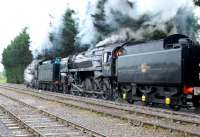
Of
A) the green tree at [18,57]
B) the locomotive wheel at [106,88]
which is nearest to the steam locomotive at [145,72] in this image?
the locomotive wheel at [106,88]

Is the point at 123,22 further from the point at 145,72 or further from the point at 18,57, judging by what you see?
the point at 18,57

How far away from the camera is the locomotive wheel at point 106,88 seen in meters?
22.0

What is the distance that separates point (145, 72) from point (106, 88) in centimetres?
509

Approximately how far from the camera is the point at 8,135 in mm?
10344

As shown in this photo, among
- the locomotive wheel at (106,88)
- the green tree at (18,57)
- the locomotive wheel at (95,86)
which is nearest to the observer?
the locomotive wheel at (106,88)

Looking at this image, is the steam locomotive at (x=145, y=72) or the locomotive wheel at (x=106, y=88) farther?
the locomotive wheel at (x=106, y=88)

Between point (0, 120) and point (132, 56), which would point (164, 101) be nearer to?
point (132, 56)

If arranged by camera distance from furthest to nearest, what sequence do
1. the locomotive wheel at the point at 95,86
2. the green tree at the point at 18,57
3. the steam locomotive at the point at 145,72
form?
the green tree at the point at 18,57 → the locomotive wheel at the point at 95,86 → the steam locomotive at the point at 145,72

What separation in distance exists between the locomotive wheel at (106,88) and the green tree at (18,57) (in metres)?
41.3

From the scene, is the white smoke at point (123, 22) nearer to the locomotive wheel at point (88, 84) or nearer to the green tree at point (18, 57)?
the locomotive wheel at point (88, 84)

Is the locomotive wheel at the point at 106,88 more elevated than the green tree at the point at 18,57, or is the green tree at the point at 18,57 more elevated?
the green tree at the point at 18,57

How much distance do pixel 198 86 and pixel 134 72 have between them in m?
3.59

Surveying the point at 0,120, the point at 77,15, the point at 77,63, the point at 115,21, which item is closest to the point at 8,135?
the point at 0,120

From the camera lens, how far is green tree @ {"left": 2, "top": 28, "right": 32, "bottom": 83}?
6544 centimetres
